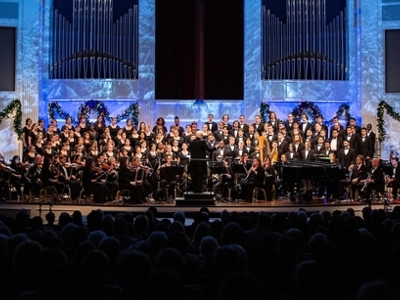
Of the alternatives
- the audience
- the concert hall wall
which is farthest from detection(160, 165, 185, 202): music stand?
the audience

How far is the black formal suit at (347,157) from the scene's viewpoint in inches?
591

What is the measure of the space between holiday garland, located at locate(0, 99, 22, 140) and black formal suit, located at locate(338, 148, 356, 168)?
855 centimetres

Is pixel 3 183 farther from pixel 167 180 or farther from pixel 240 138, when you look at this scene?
pixel 240 138

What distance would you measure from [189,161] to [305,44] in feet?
20.8

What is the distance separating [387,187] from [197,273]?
10.4 m

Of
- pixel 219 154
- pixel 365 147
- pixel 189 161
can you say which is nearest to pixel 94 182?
pixel 189 161

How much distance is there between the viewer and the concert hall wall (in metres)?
17.8

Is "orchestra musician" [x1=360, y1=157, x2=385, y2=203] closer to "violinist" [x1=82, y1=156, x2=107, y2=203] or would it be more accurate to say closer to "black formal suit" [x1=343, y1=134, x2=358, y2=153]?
"black formal suit" [x1=343, y1=134, x2=358, y2=153]

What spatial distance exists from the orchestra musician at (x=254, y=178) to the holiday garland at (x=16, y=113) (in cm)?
699

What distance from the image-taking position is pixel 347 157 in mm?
15078

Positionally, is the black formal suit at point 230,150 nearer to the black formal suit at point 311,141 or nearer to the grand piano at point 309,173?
the grand piano at point 309,173

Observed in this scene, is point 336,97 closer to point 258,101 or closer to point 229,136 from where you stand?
point 258,101

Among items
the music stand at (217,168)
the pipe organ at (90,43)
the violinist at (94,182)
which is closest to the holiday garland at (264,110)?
the pipe organ at (90,43)

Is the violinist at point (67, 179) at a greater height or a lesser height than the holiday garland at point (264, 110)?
lesser
